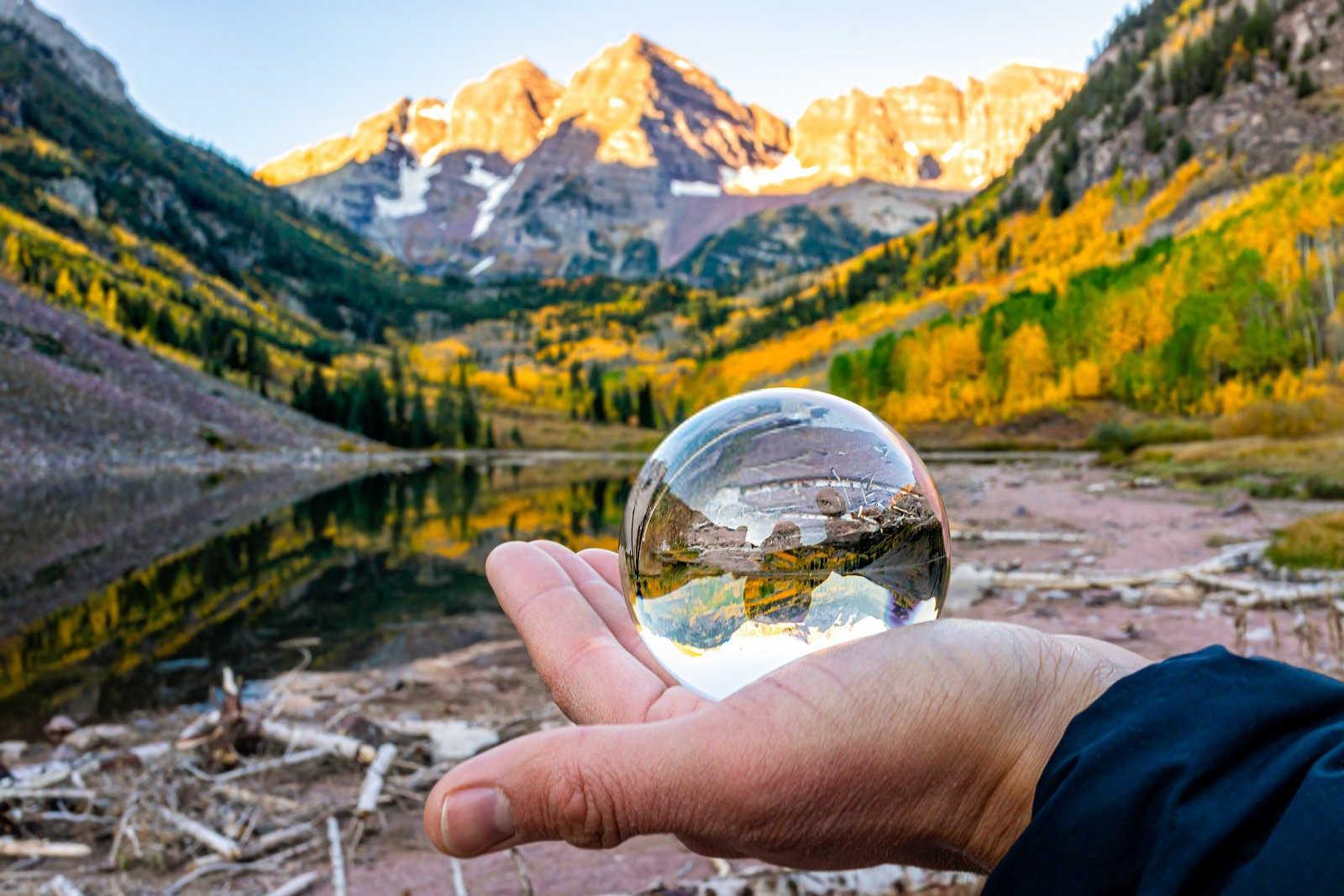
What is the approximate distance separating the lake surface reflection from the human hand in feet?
28.7

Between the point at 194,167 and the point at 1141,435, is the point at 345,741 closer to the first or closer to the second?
the point at 1141,435

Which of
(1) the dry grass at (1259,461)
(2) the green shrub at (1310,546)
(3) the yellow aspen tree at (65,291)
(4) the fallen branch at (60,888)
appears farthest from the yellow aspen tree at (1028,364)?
(3) the yellow aspen tree at (65,291)

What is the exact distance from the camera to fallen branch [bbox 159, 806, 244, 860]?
14.9 feet

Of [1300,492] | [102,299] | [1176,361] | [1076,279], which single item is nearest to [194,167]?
[102,299]

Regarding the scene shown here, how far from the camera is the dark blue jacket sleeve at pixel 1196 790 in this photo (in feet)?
3.02

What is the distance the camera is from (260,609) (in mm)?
12719

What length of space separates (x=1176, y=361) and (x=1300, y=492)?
3143 centimetres

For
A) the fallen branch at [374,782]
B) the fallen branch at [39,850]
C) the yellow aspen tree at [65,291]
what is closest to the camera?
the fallen branch at [39,850]

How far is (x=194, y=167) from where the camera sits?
7239 inches

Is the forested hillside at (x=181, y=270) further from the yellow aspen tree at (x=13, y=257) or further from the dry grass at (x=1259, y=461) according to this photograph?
the dry grass at (x=1259, y=461)

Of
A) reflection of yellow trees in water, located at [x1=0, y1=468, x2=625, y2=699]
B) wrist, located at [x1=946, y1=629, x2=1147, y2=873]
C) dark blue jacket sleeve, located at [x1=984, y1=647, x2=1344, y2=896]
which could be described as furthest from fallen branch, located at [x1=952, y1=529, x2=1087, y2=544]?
dark blue jacket sleeve, located at [x1=984, y1=647, x2=1344, y2=896]

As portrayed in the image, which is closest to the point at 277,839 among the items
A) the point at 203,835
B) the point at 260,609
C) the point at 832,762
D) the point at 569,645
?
the point at 203,835

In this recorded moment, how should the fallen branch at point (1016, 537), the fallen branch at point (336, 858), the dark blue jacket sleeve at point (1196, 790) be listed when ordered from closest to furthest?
the dark blue jacket sleeve at point (1196, 790) → the fallen branch at point (336, 858) → the fallen branch at point (1016, 537)

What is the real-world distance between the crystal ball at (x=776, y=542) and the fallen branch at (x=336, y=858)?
10.0 ft
